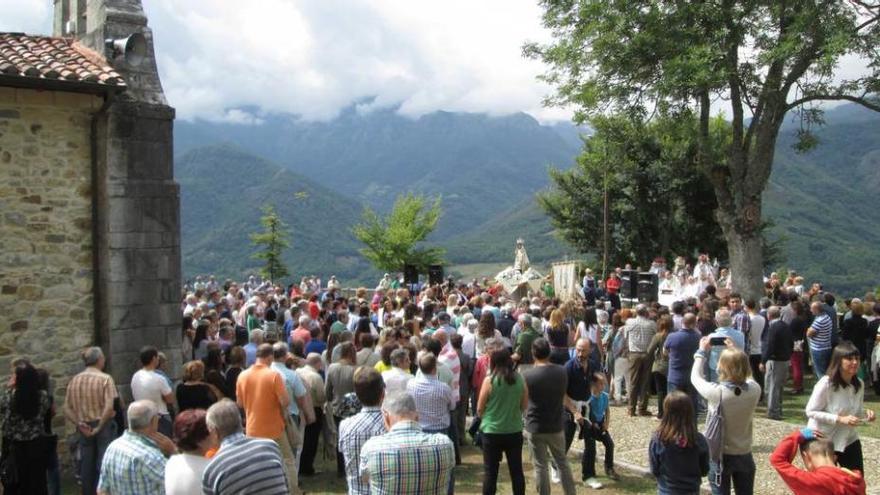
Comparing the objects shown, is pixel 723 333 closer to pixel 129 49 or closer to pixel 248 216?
pixel 129 49

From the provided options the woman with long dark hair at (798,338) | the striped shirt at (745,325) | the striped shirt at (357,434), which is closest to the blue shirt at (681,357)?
the striped shirt at (745,325)

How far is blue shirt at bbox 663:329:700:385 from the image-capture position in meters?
10.2

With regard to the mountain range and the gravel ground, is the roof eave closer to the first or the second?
the gravel ground

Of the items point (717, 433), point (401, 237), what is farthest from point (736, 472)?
point (401, 237)

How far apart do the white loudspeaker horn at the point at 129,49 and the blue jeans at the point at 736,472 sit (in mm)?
8394

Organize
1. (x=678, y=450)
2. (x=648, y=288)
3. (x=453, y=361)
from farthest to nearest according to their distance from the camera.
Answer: (x=648, y=288) → (x=453, y=361) → (x=678, y=450)

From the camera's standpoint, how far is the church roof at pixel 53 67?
9422 mm

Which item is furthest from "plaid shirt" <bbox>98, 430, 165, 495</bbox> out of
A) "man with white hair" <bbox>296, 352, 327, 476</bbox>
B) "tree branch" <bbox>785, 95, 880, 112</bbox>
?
"tree branch" <bbox>785, 95, 880, 112</bbox>

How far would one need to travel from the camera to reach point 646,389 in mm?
11914

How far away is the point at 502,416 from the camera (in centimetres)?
709

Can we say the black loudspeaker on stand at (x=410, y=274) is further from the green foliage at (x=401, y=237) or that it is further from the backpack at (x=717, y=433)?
the green foliage at (x=401, y=237)

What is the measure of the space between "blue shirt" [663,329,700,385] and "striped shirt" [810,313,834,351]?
3165 millimetres

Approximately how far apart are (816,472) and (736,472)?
67.7 inches

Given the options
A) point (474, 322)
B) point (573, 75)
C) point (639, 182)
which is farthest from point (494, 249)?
point (474, 322)
